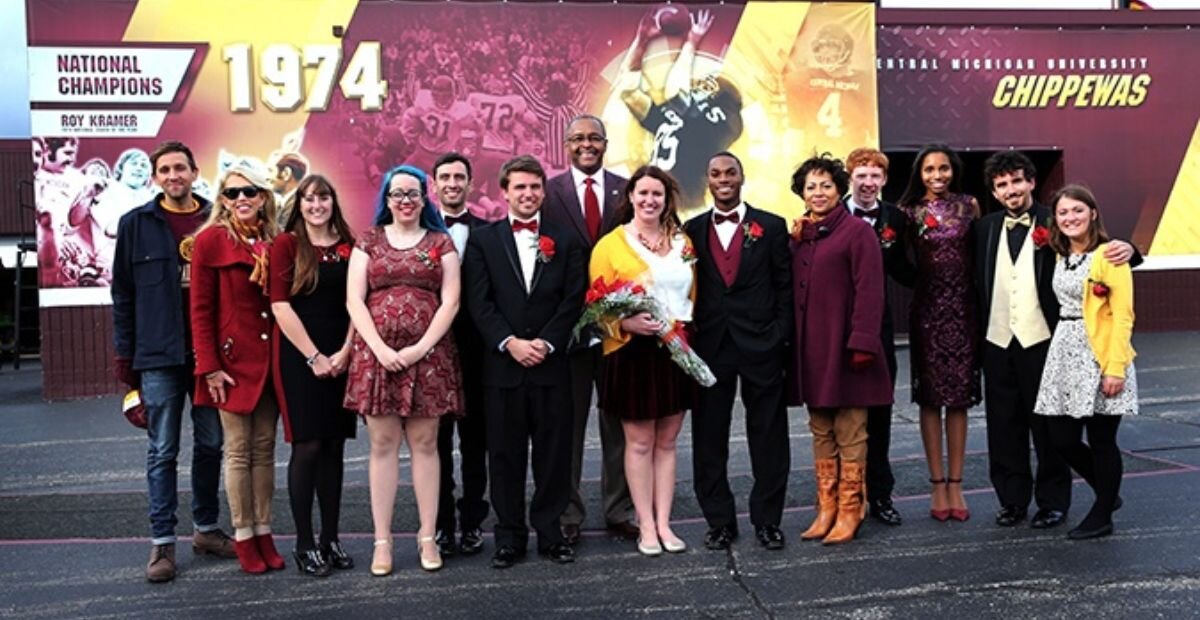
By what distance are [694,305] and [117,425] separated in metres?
7.93

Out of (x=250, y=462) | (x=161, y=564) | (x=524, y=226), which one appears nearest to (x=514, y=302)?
(x=524, y=226)

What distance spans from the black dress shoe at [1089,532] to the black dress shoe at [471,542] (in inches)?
116

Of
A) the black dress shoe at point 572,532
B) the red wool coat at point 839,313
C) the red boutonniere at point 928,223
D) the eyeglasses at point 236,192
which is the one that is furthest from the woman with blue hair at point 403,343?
the red boutonniere at point 928,223

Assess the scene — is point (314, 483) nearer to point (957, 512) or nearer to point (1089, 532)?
point (957, 512)

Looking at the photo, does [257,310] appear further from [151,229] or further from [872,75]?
[872,75]

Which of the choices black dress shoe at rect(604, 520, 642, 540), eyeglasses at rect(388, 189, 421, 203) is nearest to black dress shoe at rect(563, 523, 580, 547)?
black dress shoe at rect(604, 520, 642, 540)

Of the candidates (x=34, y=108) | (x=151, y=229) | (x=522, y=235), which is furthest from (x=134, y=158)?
(x=522, y=235)

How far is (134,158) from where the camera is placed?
1379 centimetres

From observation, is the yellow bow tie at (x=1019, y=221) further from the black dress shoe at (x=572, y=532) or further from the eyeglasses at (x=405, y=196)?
the eyeglasses at (x=405, y=196)

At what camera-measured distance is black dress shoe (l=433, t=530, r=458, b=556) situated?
17.7ft

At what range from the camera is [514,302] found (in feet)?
16.8

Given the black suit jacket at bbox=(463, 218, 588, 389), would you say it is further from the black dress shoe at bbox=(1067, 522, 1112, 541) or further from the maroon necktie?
the black dress shoe at bbox=(1067, 522, 1112, 541)

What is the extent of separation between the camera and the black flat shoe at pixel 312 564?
4984mm

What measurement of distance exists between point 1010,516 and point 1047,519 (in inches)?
7.1
